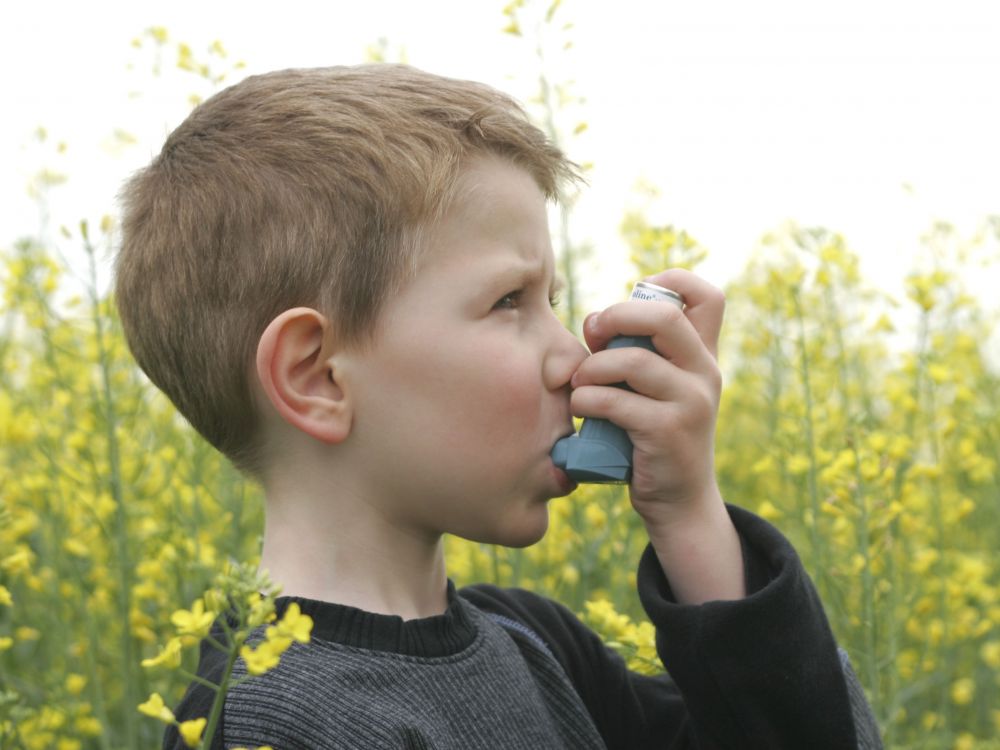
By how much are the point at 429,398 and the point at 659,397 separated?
0.27m

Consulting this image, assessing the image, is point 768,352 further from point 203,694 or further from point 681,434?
point 203,694

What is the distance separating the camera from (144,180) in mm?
1751

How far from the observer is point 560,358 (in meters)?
1.52

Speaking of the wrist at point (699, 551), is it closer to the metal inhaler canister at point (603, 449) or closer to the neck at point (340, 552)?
the metal inhaler canister at point (603, 449)

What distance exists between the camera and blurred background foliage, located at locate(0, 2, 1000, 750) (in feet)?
7.79

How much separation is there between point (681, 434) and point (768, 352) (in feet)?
7.02

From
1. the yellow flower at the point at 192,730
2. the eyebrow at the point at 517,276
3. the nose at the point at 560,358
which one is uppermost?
the eyebrow at the point at 517,276

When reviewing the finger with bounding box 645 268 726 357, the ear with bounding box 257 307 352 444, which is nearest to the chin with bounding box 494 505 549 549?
the ear with bounding box 257 307 352 444

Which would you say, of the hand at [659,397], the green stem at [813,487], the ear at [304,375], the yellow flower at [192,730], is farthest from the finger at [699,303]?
the yellow flower at [192,730]

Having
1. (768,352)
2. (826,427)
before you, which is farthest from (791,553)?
(768,352)

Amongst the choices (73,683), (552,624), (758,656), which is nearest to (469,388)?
(758,656)

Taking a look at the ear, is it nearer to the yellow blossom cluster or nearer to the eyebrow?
the eyebrow

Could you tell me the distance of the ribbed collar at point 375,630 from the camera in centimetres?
142

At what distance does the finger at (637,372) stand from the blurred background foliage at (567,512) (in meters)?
0.45
